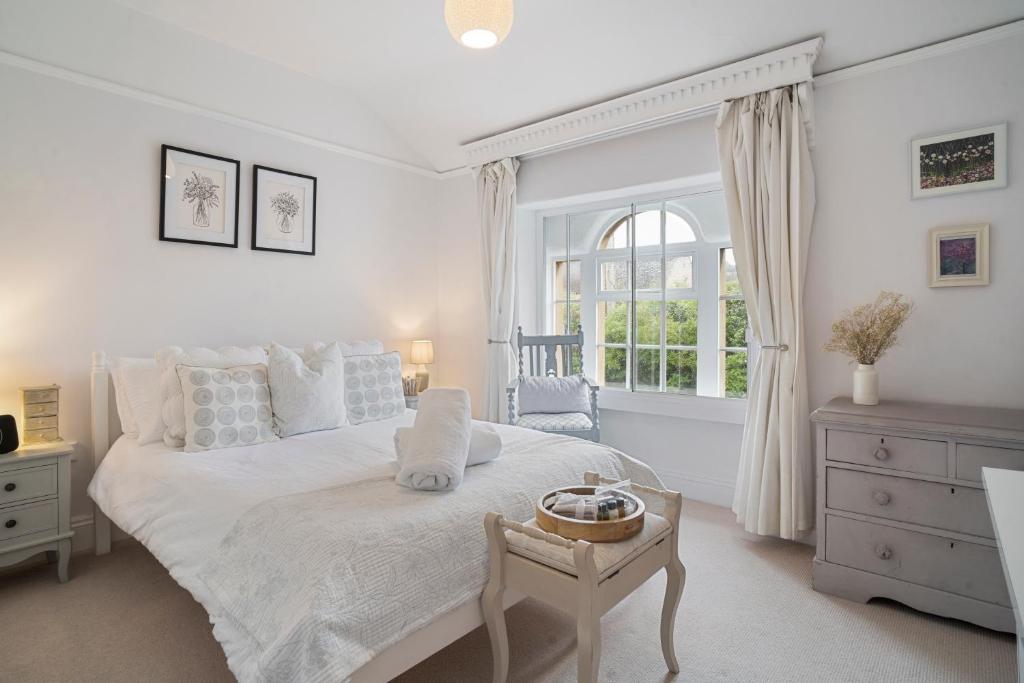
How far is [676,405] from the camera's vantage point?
3.65m

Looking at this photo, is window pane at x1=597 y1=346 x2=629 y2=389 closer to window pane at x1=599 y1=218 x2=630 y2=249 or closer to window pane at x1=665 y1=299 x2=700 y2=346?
window pane at x1=665 y1=299 x2=700 y2=346

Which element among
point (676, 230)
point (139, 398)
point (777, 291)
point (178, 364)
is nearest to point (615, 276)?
point (676, 230)

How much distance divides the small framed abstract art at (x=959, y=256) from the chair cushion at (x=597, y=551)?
1947 mm

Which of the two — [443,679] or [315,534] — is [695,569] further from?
[315,534]

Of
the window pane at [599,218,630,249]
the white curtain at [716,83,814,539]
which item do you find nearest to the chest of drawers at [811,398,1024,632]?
the white curtain at [716,83,814,539]

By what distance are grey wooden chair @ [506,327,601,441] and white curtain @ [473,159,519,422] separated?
16cm

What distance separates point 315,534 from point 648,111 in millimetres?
2985

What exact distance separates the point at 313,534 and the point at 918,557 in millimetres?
2305

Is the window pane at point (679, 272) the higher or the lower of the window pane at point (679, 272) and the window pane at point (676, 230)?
the lower

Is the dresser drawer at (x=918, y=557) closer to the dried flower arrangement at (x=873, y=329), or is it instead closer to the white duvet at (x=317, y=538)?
the dried flower arrangement at (x=873, y=329)

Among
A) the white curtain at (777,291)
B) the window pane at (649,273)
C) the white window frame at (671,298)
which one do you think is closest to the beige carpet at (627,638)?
the white curtain at (777,291)

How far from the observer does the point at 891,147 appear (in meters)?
2.70

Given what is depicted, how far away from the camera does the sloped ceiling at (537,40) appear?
257 cm

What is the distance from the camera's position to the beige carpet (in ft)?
6.17
